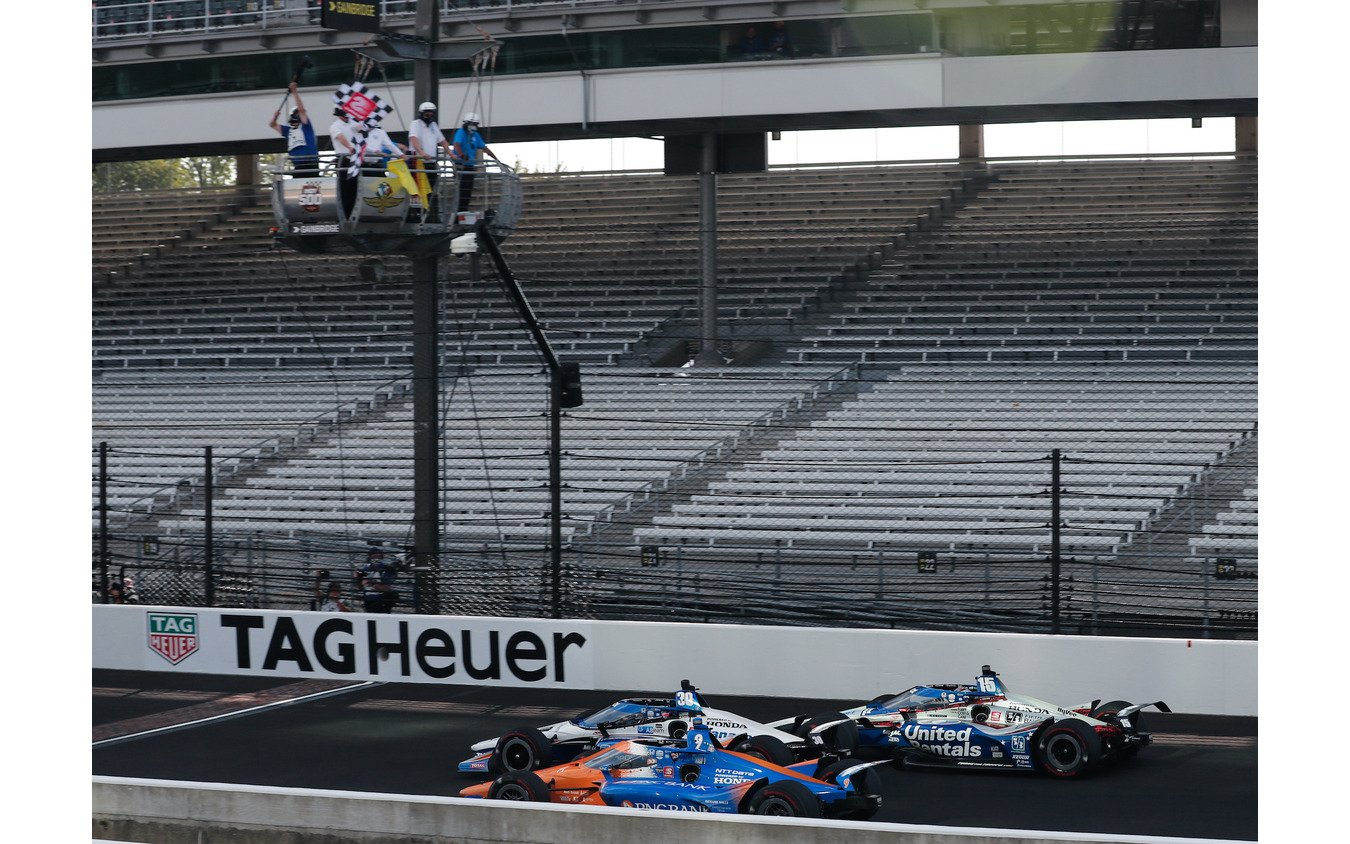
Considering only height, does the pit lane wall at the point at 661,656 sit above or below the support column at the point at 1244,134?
below

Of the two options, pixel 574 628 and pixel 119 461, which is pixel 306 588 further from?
pixel 119 461

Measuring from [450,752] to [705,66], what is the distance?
14.5 m

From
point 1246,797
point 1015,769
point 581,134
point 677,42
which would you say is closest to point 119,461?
point 581,134

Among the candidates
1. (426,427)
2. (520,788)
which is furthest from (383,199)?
(520,788)

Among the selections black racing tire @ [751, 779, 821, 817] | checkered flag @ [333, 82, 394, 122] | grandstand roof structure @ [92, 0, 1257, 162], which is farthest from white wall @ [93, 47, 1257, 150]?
black racing tire @ [751, 779, 821, 817]

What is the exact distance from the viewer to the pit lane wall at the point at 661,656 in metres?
13.8

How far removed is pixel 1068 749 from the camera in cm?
1160

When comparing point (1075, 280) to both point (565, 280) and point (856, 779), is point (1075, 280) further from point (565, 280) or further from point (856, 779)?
point (856, 779)

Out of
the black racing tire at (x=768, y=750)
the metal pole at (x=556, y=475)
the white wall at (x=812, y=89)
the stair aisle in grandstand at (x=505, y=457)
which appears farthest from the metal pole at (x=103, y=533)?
the black racing tire at (x=768, y=750)

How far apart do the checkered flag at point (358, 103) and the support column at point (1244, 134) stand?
19.0m

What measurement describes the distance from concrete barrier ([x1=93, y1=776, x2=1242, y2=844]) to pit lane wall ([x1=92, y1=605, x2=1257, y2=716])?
17.5 feet

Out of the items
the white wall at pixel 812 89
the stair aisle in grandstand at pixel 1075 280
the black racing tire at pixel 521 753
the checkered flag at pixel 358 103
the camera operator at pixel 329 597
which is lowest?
the black racing tire at pixel 521 753

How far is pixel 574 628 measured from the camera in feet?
50.4

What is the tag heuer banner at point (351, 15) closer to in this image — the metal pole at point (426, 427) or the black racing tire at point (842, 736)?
the metal pole at point (426, 427)
